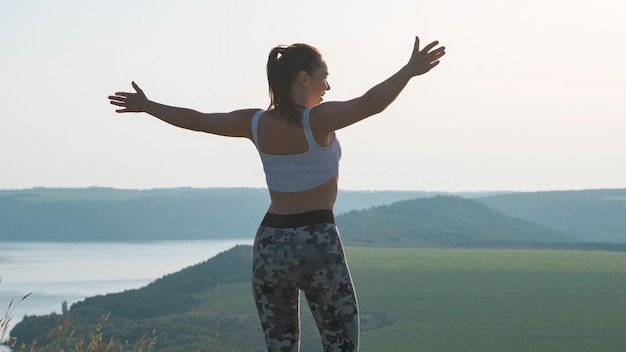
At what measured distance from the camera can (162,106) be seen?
4.47m

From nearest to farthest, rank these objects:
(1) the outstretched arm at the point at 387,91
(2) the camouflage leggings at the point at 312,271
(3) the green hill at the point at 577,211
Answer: (1) the outstretched arm at the point at 387,91 → (2) the camouflage leggings at the point at 312,271 → (3) the green hill at the point at 577,211

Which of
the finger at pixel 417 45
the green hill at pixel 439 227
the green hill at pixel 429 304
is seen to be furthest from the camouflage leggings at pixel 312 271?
the green hill at pixel 439 227

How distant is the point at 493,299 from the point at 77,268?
56.5 metres

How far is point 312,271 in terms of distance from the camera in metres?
3.92

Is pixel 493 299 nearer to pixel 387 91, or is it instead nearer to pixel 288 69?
pixel 288 69

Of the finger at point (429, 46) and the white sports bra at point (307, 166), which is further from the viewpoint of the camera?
the white sports bra at point (307, 166)

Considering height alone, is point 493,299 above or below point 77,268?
below

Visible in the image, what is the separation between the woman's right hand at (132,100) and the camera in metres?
4.57

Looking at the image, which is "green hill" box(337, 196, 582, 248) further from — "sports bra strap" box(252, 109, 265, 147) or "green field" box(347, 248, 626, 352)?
"sports bra strap" box(252, 109, 265, 147)

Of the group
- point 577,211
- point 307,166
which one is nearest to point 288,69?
point 307,166

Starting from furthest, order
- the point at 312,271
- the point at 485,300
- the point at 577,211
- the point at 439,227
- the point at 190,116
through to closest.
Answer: the point at 577,211 → the point at 439,227 → the point at 485,300 → the point at 190,116 → the point at 312,271

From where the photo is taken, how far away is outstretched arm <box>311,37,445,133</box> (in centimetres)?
375

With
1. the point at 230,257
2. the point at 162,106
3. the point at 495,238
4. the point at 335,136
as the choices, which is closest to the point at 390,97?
the point at 335,136

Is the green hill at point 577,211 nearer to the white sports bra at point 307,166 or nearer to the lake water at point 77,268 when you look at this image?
the lake water at point 77,268
